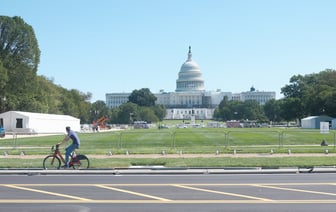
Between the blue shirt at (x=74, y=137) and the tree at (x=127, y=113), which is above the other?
the tree at (x=127, y=113)

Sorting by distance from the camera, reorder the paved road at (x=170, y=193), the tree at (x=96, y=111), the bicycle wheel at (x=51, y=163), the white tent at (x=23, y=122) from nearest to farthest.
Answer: the paved road at (x=170, y=193), the bicycle wheel at (x=51, y=163), the white tent at (x=23, y=122), the tree at (x=96, y=111)

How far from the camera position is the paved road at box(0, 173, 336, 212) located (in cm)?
1256

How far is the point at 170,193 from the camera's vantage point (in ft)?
49.0

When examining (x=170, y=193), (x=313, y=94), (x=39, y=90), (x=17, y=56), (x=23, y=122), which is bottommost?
(x=170, y=193)

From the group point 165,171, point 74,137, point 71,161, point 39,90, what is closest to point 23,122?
point 39,90

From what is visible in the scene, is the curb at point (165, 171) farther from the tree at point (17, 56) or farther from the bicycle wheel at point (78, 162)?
the tree at point (17, 56)

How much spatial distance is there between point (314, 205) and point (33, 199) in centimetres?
679

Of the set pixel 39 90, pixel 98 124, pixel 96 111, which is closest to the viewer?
pixel 39 90

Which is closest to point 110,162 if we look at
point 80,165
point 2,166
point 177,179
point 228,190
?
point 80,165

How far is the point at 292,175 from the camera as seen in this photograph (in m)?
20.7

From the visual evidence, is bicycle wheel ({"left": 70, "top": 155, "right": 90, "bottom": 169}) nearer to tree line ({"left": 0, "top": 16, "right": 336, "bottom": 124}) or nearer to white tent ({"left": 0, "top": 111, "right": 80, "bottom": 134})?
white tent ({"left": 0, "top": 111, "right": 80, "bottom": 134})

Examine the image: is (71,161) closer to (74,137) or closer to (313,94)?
(74,137)

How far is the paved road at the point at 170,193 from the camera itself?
41.2 feet

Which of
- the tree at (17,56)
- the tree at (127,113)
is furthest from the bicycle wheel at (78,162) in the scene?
the tree at (127,113)
